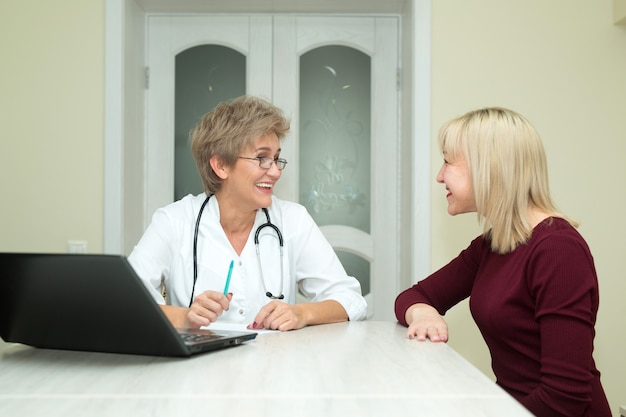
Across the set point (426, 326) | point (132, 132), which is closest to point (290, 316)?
point (426, 326)

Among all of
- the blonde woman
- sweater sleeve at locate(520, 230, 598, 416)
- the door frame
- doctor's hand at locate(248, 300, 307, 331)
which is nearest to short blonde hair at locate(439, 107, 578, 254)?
the blonde woman

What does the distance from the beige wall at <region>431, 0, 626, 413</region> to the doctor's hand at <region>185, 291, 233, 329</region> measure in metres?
1.63

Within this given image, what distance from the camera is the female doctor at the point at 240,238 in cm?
204

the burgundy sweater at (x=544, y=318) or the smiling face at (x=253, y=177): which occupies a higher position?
the smiling face at (x=253, y=177)

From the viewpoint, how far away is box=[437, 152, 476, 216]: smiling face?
1676 mm

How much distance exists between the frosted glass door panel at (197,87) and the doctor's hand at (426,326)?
6.12 feet

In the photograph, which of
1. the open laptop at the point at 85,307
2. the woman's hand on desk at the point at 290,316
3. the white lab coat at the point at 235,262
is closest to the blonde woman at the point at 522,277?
the woman's hand on desk at the point at 290,316

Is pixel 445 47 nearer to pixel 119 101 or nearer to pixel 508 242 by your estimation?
pixel 119 101

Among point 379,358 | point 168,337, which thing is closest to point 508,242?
point 379,358

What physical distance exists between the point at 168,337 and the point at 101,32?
223 cm

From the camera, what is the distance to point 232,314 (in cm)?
204

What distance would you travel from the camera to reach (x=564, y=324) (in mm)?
1366

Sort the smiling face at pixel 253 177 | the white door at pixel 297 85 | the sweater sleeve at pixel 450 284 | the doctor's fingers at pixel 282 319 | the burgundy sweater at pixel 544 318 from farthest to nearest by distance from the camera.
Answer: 1. the white door at pixel 297 85
2. the smiling face at pixel 253 177
3. the sweater sleeve at pixel 450 284
4. the doctor's fingers at pixel 282 319
5. the burgundy sweater at pixel 544 318

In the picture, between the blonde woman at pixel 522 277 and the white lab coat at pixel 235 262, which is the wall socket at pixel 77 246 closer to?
the white lab coat at pixel 235 262
